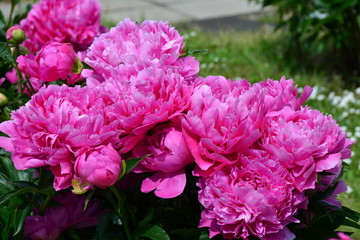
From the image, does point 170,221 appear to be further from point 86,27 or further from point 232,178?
point 86,27

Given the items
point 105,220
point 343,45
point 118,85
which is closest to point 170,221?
point 105,220

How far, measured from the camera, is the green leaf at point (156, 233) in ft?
3.46

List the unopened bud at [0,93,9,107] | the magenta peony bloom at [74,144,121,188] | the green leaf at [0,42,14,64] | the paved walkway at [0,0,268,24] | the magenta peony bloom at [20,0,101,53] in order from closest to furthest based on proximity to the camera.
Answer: the magenta peony bloom at [74,144,121,188]
the unopened bud at [0,93,9,107]
the green leaf at [0,42,14,64]
the magenta peony bloom at [20,0,101,53]
the paved walkway at [0,0,268,24]

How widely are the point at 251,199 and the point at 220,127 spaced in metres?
0.13

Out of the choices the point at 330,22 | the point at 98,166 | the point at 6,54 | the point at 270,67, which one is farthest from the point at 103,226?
the point at 270,67

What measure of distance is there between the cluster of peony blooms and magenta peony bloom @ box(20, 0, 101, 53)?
805mm

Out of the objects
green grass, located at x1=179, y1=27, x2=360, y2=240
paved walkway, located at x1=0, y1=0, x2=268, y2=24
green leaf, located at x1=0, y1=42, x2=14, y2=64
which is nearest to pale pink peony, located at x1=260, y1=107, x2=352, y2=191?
green leaf, located at x1=0, y1=42, x2=14, y2=64

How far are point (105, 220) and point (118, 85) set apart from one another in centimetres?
23

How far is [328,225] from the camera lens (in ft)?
3.62

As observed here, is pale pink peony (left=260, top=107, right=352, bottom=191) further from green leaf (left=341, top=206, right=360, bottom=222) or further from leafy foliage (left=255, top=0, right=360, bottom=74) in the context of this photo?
leafy foliage (left=255, top=0, right=360, bottom=74)

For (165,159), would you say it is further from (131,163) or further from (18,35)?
(18,35)

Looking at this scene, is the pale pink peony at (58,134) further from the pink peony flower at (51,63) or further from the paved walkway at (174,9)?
the paved walkway at (174,9)

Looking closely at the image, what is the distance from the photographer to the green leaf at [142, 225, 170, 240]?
1056 millimetres

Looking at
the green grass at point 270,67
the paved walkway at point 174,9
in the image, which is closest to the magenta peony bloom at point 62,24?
the green grass at point 270,67
